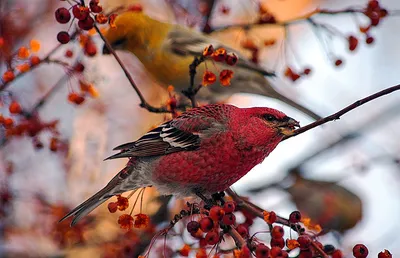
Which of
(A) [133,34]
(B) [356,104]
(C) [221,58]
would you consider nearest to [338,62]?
(C) [221,58]

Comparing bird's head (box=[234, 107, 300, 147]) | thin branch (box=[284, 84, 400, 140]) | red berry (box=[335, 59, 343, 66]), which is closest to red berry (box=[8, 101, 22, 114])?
bird's head (box=[234, 107, 300, 147])

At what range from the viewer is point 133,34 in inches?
197

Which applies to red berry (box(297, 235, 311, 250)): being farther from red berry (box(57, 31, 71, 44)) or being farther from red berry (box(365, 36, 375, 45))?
red berry (box(365, 36, 375, 45))

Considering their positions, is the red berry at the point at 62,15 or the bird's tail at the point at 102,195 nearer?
the red berry at the point at 62,15

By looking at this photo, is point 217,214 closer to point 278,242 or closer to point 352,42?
point 278,242

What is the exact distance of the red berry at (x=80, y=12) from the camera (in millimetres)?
2246

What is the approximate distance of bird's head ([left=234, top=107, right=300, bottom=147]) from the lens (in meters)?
2.44

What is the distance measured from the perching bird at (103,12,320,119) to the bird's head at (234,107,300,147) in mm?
2227

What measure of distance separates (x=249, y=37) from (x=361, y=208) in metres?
2.07

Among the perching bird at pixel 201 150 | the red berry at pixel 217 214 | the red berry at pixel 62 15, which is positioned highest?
the red berry at pixel 62 15

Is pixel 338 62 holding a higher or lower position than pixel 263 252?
lower

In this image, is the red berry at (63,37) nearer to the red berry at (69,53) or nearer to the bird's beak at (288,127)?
the red berry at (69,53)

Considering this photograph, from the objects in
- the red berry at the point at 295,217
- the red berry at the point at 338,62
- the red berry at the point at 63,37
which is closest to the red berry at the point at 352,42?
the red berry at the point at 338,62

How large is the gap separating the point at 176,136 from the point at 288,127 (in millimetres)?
625
